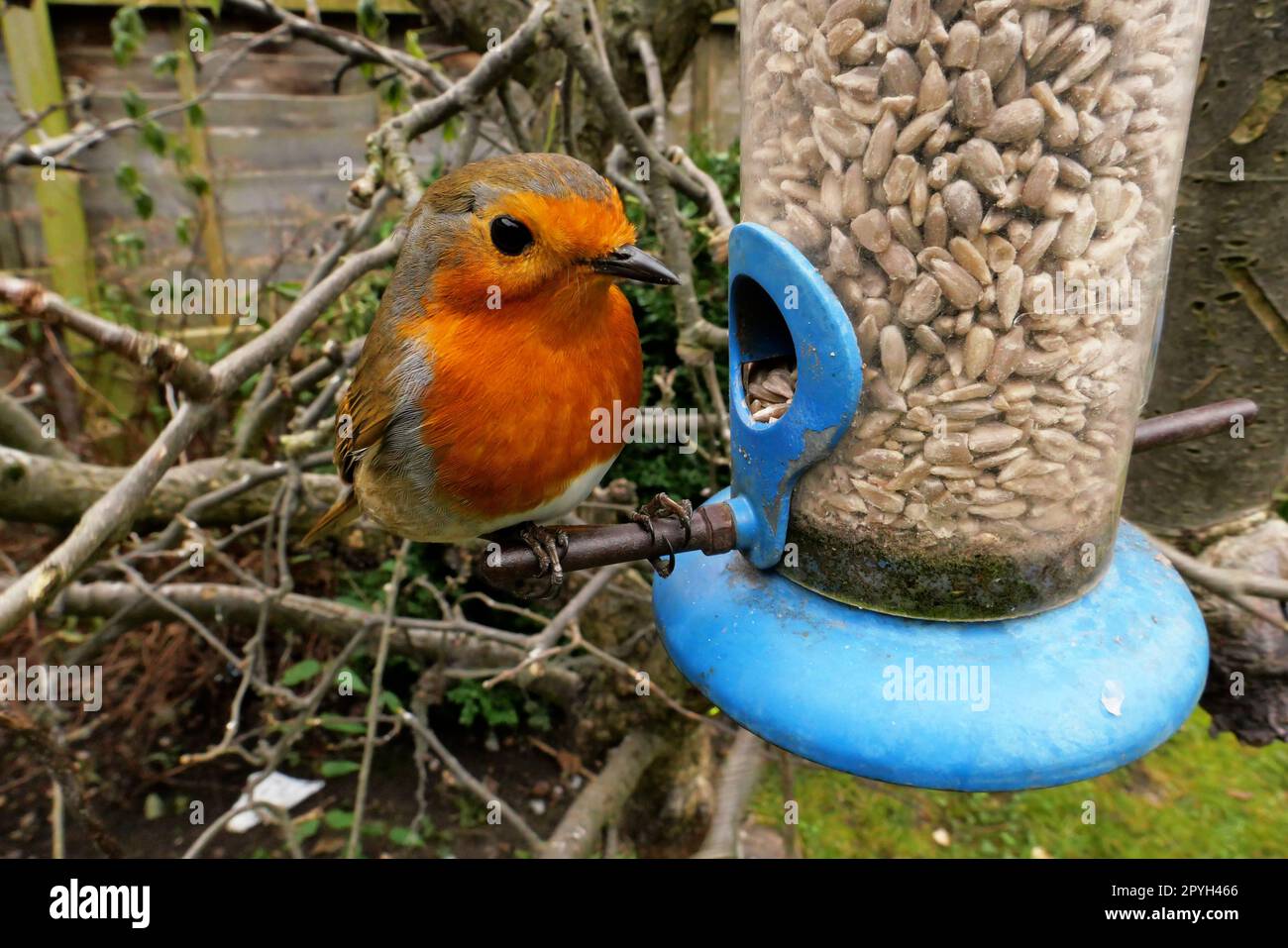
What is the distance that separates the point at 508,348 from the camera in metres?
1.51

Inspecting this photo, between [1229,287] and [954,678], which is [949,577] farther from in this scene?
[1229,287]

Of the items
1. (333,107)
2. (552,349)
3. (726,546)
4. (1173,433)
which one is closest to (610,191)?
(552,349)

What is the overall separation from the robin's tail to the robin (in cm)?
49

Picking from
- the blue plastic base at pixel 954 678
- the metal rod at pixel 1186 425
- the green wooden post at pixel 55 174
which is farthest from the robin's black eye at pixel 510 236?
the green wooden post at pixel 55 174

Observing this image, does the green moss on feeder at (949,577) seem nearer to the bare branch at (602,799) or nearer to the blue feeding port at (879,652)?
the blue feeding port at (879,652)

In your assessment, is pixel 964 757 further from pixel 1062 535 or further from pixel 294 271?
pixel 294 271

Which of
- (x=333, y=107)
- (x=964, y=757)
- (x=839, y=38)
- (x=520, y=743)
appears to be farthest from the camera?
(x=333, y=107)

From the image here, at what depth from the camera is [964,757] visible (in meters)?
1.15

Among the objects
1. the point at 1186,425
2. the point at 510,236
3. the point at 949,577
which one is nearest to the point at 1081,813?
the point at 1186,425

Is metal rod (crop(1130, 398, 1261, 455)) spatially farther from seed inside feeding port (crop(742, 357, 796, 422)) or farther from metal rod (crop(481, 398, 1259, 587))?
seed inside feeding port (crop(742, 357, 796, 422))

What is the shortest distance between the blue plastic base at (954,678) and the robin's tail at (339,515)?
947 mm

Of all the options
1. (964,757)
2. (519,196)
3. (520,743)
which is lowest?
(520,743)

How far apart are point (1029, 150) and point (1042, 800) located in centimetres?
293

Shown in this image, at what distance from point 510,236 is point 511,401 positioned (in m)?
0.26
